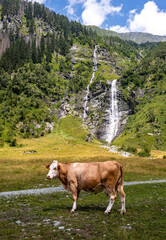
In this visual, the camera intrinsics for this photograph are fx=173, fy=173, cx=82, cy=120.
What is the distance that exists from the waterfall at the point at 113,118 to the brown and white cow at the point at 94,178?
116 meters

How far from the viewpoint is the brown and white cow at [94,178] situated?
999cm

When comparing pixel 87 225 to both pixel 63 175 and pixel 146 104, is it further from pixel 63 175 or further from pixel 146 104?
pixel 146 104

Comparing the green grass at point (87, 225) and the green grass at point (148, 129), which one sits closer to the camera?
the green grass at point (87, 225)

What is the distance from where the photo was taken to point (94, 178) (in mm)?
10133

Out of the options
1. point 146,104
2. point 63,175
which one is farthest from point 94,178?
point 146,104

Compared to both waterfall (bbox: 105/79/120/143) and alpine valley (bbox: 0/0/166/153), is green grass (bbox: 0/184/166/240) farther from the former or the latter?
waterfall (bbox: 105/79/120/143)

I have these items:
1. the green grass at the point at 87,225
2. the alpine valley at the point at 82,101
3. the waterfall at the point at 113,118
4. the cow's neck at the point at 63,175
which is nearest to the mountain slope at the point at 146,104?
the alpine valley at the point at 82,101

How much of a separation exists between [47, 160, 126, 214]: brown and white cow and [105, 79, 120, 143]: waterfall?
382ft

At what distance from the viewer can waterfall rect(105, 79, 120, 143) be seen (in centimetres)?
13161

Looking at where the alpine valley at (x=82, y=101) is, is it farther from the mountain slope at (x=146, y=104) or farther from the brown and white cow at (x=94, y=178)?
the brown and white cow at (x=94, y=178)

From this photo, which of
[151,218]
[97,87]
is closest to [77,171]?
[151,218]

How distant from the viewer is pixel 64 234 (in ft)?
21.9

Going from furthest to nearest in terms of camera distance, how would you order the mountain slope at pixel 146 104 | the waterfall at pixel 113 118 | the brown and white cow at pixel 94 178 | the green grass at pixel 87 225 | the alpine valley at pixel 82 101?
1. the waterfall at pixel 113 118
2. the mountain slope at pixel 146 104
3. the alpine valley at pixel 82 101
4. the brown and white cow at pixel 94 178
5. the green grass at pixel 87 225

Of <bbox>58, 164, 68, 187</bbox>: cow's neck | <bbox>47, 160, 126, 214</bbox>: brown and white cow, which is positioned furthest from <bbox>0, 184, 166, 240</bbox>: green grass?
<bbox>58, 164, 68, 187</bbox>: cow's neck
